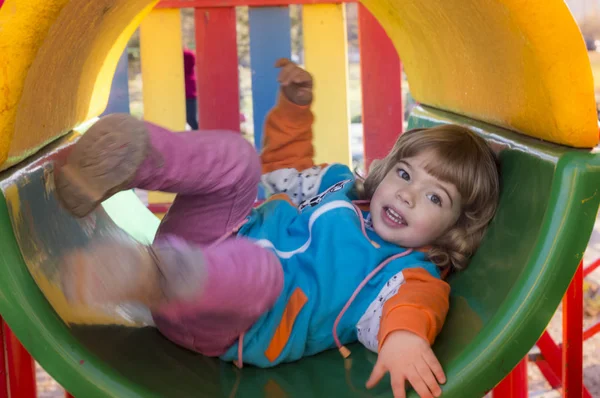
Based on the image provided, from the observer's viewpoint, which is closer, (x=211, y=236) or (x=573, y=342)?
(x=211, y=236)

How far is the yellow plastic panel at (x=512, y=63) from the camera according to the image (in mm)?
1129

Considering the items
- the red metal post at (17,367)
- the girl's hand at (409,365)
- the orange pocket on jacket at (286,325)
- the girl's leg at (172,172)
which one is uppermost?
the girl's leg at (172,172)

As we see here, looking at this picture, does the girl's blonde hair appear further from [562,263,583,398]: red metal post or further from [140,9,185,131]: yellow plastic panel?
[140,9,185,131]: yellow plastic panel

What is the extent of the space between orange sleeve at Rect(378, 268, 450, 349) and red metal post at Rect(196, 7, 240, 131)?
56.0 inches

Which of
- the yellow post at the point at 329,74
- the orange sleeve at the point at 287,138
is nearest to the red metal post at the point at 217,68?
the yellow post at the point at 329,74

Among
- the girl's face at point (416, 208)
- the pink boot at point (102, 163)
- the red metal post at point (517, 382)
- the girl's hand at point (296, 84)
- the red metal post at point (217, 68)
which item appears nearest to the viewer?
the pink boot at point (102, 163)

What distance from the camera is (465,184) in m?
1.52

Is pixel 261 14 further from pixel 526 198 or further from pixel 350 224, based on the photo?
pixel 526 198

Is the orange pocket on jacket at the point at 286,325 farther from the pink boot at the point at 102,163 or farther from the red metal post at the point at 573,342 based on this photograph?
the red metal post at the point at 573,342

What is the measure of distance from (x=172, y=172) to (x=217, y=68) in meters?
1.56

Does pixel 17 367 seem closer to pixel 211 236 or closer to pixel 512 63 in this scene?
pixel 211 236

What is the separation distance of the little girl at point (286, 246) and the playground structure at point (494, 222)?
0.18 ft

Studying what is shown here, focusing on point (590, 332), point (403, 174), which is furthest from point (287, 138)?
point (590, 332)

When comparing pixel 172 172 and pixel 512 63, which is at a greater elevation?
pixel 512 63
